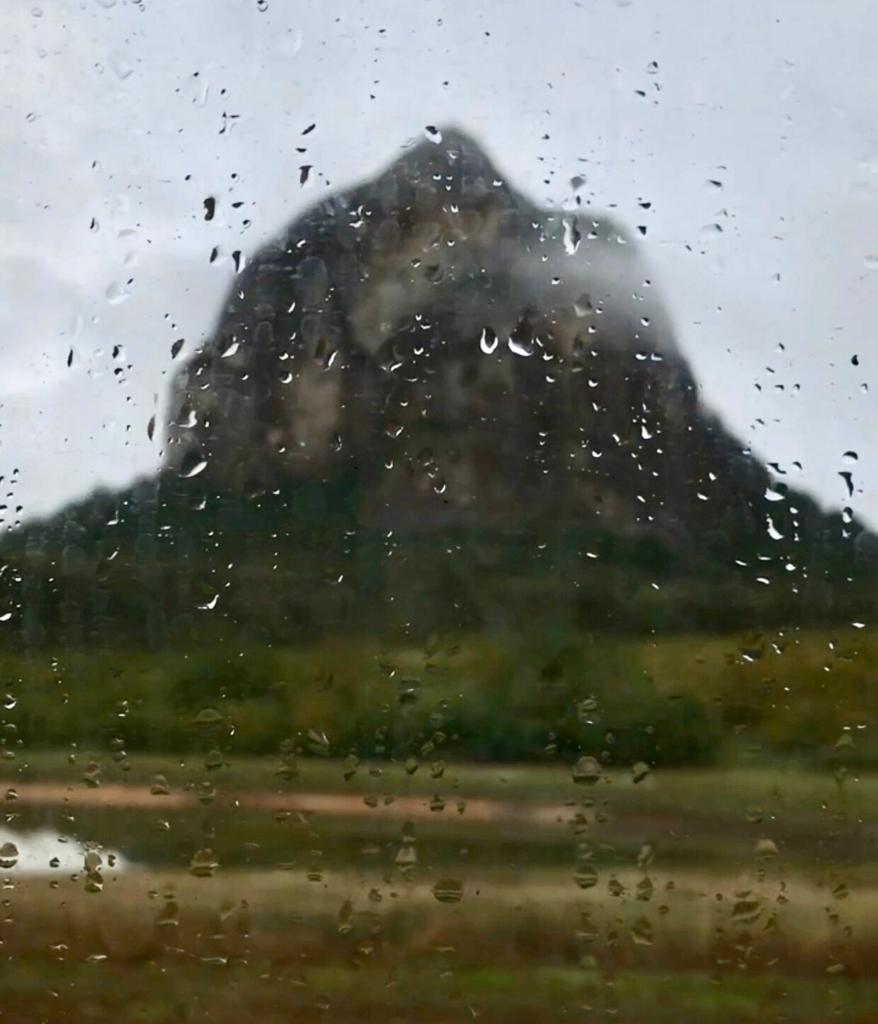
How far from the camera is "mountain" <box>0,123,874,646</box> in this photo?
1079 millimetres

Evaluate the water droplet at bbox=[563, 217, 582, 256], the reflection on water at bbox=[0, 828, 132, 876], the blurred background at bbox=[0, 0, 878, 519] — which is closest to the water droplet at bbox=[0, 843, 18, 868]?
the reflection on water at bbox=[0, 828, 132, 876]

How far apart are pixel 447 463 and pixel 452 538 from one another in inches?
3.1

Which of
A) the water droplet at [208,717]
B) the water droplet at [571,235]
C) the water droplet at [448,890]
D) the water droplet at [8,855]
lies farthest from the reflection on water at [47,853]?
the water droplet at [571,235]

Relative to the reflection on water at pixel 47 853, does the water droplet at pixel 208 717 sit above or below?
above

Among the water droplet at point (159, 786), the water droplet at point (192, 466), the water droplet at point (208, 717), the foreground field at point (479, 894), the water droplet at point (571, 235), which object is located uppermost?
the water droplet at point (571, 235)

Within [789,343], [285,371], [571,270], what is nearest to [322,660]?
[285,371]

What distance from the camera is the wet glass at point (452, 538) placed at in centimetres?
106

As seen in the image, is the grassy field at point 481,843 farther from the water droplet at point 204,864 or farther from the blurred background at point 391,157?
the blurred background at point 391,157

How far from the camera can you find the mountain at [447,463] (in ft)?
3.54

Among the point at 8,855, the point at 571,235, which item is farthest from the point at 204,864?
the point at 571,235

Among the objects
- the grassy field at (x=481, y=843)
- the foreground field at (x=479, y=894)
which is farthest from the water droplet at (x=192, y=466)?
the foreground field at (x=479, y=894)

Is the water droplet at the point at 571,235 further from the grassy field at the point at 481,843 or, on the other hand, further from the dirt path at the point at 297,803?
the dirt path at the point at 297,803

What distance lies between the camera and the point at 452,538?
1.10 metres

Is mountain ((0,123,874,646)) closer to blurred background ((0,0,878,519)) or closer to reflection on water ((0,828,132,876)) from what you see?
blurred background ((0,0,878,519))
